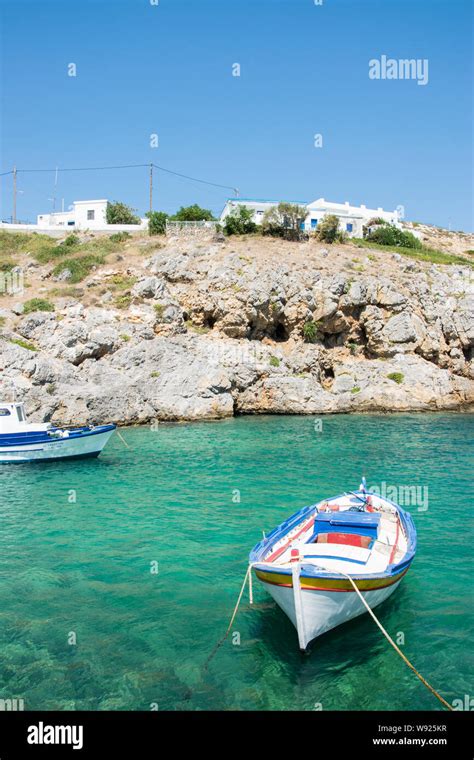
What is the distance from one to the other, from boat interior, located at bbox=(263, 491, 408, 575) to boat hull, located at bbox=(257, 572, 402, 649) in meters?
0.58

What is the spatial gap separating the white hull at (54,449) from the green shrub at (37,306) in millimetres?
17041

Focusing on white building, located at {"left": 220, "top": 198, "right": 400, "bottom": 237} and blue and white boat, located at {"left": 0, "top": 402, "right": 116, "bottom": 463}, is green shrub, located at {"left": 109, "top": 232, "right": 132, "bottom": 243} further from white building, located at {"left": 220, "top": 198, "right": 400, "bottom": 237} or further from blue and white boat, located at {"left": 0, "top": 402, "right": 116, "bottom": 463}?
blue and white boat, located at {"left": 0, "top": 402, "right": 116, "bottom": 463}

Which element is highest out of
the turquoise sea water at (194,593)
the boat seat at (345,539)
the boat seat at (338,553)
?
the boat seat at (345,539)

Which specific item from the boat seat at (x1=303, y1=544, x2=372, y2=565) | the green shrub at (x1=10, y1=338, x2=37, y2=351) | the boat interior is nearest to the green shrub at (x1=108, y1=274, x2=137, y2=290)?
the green shrub at (x1=10, y1=338, x2=37, y2=351)

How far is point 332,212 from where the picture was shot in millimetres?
70312

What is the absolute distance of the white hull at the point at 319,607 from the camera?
33.6ft

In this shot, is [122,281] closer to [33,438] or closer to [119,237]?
[119,237]

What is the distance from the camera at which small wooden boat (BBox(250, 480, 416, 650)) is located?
→ 10281 mm

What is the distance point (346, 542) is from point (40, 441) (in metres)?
17.0

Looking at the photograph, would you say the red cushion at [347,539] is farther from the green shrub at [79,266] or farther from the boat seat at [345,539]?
the green shrub at [79,266]

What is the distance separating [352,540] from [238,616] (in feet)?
9.92

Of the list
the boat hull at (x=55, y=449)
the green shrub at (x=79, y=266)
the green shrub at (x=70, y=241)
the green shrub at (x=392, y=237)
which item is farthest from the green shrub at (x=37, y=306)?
the green shrub at (x=392, y=237)

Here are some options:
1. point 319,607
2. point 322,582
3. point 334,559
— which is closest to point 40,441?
point 334,559
